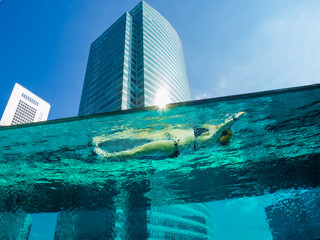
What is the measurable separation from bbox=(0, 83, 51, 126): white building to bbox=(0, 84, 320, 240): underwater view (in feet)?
464

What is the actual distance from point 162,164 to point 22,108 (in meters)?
164

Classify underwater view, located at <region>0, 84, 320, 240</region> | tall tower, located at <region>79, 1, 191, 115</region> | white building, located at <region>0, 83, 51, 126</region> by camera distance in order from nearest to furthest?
underwater view, located at <region>0, 84, 320, 240</region>
tall tower, located at <region>79, 1, 191, 115</region>
white building, located at <region>0, 83, 51, 126</region>

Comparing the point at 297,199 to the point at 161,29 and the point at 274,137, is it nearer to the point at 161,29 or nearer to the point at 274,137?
the point at 274,137

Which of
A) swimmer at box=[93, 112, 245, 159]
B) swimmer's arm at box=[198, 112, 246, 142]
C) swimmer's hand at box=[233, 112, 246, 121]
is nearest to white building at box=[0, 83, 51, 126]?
swimmer at box=[93, 112, 245, 159]

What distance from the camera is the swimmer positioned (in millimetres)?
6102

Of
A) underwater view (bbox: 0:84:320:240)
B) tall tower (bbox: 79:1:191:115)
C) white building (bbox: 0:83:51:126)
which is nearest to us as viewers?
underwater view (bbox: 0:84:320:240)

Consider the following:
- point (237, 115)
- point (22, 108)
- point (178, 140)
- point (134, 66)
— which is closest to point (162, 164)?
point (178, 140)

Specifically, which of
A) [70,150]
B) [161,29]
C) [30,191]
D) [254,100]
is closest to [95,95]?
[161,29]

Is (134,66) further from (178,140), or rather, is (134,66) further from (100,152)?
(178,140)

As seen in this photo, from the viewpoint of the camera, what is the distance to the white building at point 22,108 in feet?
398

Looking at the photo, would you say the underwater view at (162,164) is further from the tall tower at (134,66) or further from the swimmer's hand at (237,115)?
the tall tower at (134,66)

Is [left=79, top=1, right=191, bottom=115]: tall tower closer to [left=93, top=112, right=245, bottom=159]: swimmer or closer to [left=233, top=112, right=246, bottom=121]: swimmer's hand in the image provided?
[left=93, top=112, right=245, bottom=159]: swimmer

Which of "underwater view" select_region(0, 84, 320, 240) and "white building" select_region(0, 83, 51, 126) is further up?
"white building" select_region(0, 83, 51, 126)

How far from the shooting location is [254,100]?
4.96 meters
